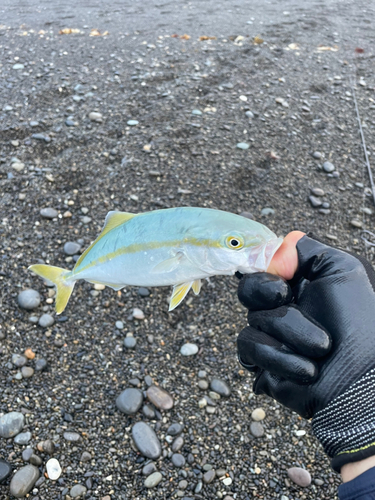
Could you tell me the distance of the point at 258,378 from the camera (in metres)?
2.46

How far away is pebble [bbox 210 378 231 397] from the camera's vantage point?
318 centimetres

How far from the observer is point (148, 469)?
2748 millimetres

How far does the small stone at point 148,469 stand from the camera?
108 inches

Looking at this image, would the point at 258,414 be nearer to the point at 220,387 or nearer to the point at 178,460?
the point at 220,387

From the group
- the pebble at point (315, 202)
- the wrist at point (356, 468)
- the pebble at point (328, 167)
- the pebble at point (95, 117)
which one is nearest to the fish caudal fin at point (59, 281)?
the wrist at point (356, 468)

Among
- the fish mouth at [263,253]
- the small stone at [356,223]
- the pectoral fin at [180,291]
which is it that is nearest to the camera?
the fish mouth at [263,253]

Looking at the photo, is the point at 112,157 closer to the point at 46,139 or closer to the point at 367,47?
the point at 46,139

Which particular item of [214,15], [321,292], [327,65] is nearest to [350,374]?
[321,292]

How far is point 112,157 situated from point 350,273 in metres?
3.76

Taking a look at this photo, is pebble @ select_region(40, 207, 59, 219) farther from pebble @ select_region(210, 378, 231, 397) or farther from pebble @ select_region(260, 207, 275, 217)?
pebble @ select_region(210, 378, 231, 397)

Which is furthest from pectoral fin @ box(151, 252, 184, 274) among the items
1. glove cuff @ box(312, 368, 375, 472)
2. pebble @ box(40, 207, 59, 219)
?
pebble @ box(40, 207, 59, 219)

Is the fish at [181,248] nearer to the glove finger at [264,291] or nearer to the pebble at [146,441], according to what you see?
the glove finger at [264,291]

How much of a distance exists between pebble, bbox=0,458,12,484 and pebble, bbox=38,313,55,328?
112 centimetres

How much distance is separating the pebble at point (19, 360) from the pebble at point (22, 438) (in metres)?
0.57
